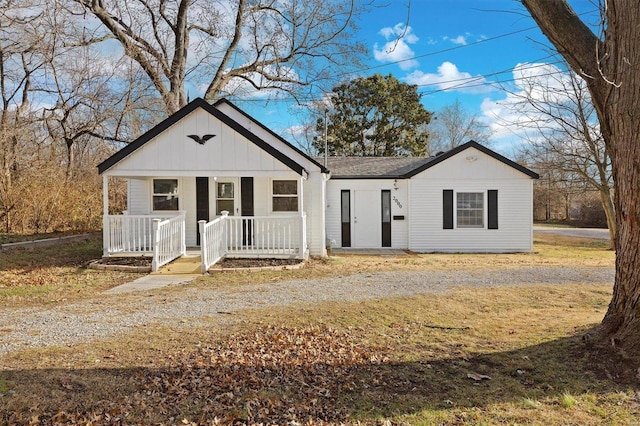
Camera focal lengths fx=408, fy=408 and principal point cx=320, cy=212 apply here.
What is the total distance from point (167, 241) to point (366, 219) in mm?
7346

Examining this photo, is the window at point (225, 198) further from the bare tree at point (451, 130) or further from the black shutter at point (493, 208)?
the bare tree at point (451, 130)

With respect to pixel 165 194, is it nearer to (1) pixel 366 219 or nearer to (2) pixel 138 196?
(2) pixel 138 196

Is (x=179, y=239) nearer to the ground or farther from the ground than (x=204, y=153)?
nearer to the ground

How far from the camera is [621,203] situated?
392cm

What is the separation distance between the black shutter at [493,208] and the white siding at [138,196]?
11571 millimetres

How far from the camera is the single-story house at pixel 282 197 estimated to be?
10.7 meters

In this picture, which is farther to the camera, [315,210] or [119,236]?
[315,210]

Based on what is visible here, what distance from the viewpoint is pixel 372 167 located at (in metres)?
15.9

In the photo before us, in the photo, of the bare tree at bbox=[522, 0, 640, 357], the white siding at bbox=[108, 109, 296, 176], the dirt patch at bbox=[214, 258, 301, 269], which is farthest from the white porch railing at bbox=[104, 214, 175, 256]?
the bare tree at bbox=[522, 0, 640, 357]

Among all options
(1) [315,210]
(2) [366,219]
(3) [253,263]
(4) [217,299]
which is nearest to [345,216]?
(2) [366,219]

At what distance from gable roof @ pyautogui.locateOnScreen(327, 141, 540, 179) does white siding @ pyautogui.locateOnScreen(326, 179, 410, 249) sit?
0.22 m

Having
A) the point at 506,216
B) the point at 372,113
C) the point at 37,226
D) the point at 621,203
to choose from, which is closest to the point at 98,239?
the point at 37,226

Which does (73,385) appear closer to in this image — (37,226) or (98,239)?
(98,239)

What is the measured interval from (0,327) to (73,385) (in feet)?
8.72
